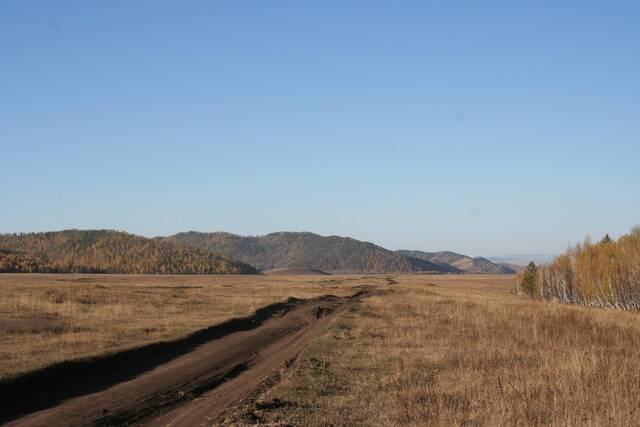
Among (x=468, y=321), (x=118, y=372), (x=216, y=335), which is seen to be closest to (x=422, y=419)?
(x=118, y=372)

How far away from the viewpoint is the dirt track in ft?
42.3

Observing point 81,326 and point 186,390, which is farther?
point 81,326

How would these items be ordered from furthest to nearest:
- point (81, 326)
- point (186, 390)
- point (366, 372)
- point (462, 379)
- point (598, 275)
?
point (598, 275), point (81, 326), point (366, 372), point (462, 379), point (186, 390)

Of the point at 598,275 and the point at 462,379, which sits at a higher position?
the point at 598,275

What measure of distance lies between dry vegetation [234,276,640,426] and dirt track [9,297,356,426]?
1.08 metres

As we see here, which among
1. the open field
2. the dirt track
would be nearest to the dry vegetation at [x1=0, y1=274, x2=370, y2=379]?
the open field

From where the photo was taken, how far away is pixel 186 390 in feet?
52.6

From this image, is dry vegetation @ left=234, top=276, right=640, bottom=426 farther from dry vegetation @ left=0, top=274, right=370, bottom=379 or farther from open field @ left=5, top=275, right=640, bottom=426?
dry vegetation @ left=0, top=274, right=370, bottom=379

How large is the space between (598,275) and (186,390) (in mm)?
62304

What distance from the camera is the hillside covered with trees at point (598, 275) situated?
2463 inches

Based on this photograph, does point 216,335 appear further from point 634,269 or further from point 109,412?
point 634,269

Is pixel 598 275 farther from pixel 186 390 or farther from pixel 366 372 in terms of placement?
pixel 186 390

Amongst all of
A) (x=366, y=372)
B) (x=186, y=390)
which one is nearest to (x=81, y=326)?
(x=186, y=390)

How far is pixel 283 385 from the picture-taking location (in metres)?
16.6
